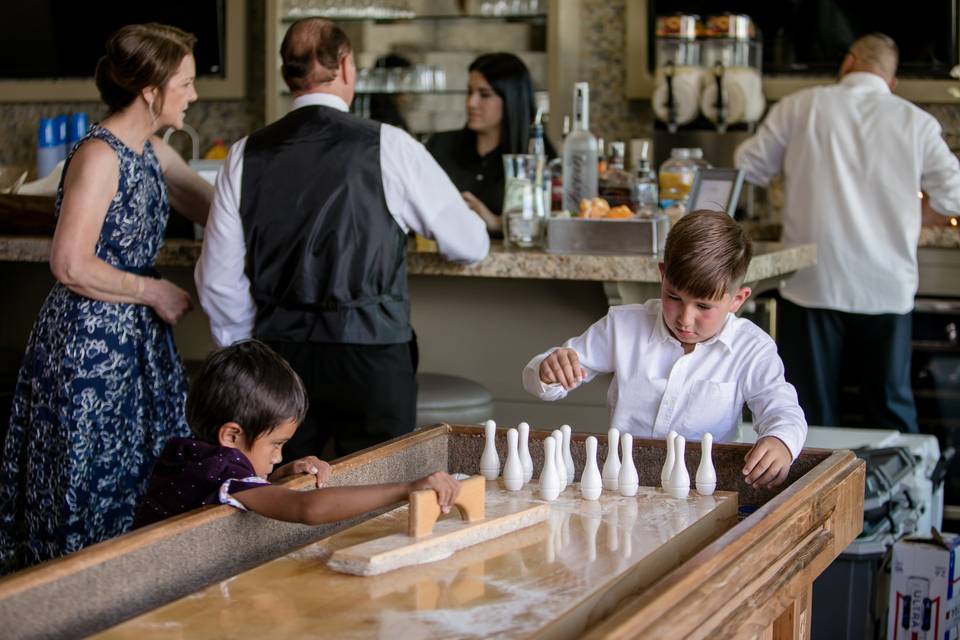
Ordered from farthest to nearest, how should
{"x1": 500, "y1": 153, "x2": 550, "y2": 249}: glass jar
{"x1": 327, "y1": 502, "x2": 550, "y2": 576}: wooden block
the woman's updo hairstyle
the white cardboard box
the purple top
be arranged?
{"x1": 500, "y1": 153, "x2": 550, "y2": 249}: glass jar < the woman's updo hairstyle < the white cardboard box < the purple top < {"x1": 327, "y1": 502, "x2": 550, "y2": 576}: wooden block

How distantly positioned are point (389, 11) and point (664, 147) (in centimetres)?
146

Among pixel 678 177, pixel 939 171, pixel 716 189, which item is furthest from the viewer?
pixel 939 171

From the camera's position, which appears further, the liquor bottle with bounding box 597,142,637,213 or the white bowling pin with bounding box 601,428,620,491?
the liquor bottle with bounding box 597,142,637,213

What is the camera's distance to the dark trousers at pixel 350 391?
10.2 ft

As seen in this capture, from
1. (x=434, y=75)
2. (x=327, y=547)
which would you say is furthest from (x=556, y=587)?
(x=434, y=75)

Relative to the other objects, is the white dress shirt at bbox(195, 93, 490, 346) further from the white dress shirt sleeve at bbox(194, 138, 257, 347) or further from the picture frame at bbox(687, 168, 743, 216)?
the picture frame at bbox(687, 168, 743, 216)

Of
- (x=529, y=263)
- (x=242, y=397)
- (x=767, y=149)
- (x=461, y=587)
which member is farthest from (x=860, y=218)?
(x=461, y=587)

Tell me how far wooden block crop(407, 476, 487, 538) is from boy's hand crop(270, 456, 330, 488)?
0.65 feet

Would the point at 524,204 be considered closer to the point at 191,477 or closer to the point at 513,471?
the point at 513,471

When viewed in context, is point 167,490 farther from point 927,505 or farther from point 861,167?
point 861,167

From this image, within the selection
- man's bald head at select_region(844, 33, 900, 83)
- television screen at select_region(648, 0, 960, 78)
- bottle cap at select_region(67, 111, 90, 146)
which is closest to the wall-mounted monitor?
bottle cap at select_region(67, 111, 90, 146)

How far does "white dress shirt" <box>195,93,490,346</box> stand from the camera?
3.06 m

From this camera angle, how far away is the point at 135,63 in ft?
9.46

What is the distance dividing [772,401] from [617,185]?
1684 millimetres
